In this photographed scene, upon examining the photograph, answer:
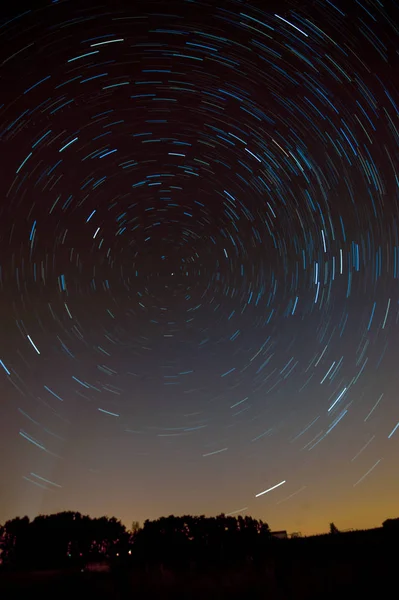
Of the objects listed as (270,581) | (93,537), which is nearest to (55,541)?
(93,537)

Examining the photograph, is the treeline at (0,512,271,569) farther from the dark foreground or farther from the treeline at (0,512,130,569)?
the dark foreground

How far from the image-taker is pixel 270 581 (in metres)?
12.3

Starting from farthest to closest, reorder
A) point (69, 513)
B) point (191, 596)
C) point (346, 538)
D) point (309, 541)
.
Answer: point (69, 513)
point (309, 541)
point (346, 538)
point (191, 596)

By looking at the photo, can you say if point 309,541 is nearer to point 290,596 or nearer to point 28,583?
point 290,596

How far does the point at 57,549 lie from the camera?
4769 centimetres

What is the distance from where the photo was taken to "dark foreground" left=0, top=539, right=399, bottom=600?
11484 mm

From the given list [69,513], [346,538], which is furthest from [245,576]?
[69,513]

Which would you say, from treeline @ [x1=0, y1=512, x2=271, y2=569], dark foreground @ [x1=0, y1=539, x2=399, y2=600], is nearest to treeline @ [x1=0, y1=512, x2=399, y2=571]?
treeline @ [x1=0, y1=512, x2=271, y2=569]

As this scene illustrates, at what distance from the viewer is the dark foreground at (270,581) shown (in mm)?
11484

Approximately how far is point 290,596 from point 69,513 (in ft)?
167

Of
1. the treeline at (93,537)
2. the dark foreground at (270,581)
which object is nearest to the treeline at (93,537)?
the treeline at (93,537)

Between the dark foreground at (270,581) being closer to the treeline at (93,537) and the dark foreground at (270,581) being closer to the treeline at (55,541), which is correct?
the treeline at (93,537)

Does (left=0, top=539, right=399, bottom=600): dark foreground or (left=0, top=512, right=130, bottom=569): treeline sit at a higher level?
(left=0, top=512, right=130, bottom=569): treeline

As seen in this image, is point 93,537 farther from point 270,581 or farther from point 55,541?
point 270,581
